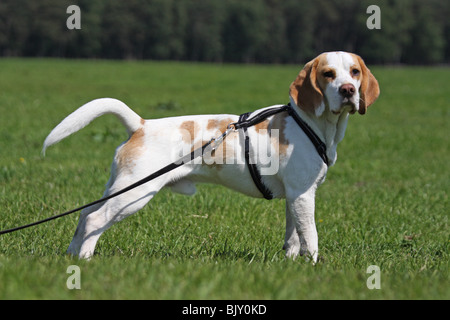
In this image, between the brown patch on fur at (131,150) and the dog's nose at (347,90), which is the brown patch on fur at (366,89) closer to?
the dog's nose at (347,90)

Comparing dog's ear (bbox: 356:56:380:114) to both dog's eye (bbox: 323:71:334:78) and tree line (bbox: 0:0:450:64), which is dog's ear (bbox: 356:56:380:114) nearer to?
dog's eye (bbox: 323:71:334:78)

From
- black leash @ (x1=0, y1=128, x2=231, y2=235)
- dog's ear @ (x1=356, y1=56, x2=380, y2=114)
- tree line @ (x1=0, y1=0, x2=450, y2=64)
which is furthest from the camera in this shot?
tree line @ (x1=0, y1=0, x2=450, y2=64)

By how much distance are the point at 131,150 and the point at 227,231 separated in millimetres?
1802

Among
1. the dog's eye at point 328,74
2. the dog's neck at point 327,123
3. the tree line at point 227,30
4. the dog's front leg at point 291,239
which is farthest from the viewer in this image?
the tree line at point 227,30

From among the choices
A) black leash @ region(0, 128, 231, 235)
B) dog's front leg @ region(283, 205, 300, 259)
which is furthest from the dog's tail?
dog's front leg @ region(283, 205, 300, 259)

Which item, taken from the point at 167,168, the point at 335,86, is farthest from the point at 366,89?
the point at 167,168

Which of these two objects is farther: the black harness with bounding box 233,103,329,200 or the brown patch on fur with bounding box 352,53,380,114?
the black harness with bounding box 233,103,329,200

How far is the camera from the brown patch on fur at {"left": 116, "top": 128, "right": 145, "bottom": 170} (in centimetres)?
413

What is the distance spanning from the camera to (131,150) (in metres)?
4.16

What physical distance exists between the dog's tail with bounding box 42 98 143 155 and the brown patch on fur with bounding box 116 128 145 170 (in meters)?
0.07

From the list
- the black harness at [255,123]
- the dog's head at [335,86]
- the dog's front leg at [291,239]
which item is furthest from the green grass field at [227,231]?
the dog's head at [335,86]

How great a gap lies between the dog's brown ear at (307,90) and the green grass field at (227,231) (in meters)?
1.22

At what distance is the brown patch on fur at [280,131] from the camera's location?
14.0ft

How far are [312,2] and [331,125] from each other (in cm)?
8554
